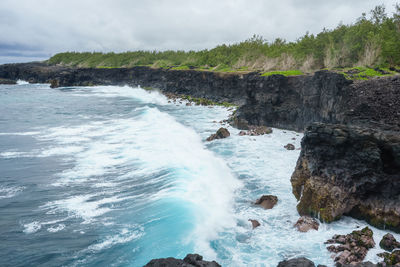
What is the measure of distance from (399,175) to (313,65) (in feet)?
97.5

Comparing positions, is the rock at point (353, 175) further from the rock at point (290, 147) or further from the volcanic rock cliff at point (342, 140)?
the rock at point (290, 147)

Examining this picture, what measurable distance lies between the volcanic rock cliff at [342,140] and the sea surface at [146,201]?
0.96m

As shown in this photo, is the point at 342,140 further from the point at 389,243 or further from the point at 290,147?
the point at 290,147

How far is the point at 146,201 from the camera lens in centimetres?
1512

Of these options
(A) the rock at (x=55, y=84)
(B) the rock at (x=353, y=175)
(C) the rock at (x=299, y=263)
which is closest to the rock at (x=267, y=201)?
(B) the rock at (x=353, y=175)

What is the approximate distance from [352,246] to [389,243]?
1.24 meters

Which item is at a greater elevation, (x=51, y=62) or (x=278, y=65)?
(x=51, y=62)

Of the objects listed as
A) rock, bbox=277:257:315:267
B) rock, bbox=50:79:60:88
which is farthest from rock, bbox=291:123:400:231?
rock, bbox=50:79:60:88

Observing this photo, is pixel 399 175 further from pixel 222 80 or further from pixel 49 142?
pixel 222 80

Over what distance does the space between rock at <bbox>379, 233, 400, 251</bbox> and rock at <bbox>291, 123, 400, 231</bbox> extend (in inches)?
55.1

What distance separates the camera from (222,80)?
178 feet

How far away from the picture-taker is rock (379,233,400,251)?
10133 millimetres

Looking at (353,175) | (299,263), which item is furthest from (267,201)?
(299,263)

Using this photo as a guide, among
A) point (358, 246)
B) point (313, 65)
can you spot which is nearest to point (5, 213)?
point (358, 246)
